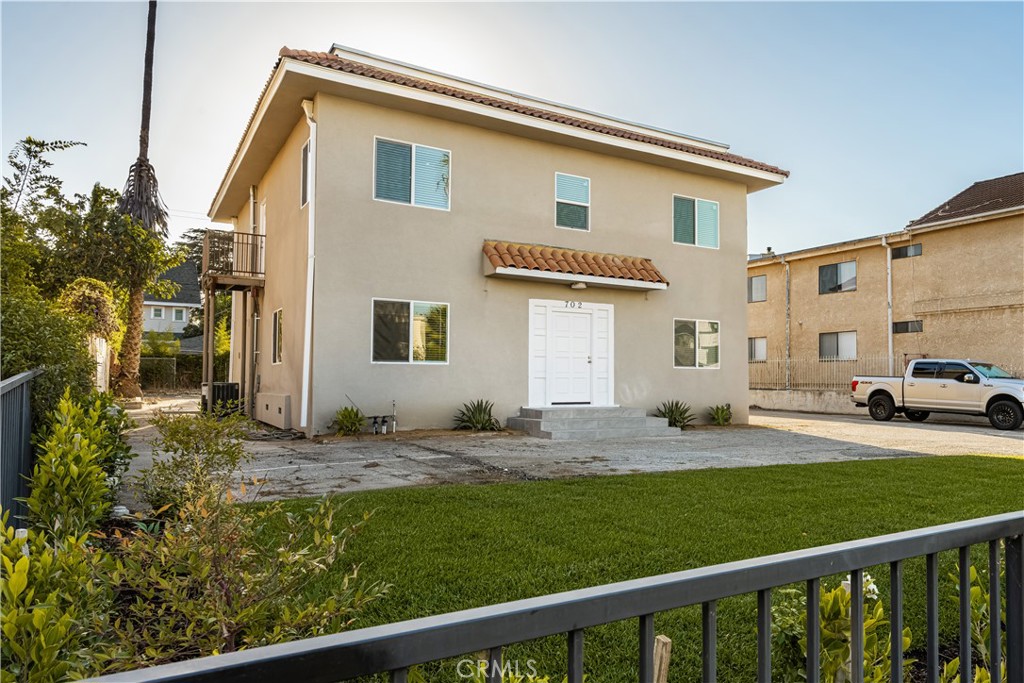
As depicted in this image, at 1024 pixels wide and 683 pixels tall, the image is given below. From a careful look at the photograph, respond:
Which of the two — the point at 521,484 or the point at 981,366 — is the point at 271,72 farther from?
the point at 981,366

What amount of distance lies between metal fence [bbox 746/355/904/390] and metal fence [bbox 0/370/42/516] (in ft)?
79.5

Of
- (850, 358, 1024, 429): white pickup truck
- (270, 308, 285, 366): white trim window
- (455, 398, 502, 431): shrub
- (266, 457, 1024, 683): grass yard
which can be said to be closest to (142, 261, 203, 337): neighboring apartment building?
(270, 308, 285, 366): white trim window

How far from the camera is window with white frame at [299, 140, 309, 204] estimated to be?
13.1 metres

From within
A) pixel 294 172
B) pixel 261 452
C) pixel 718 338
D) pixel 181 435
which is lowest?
pixel 261 452

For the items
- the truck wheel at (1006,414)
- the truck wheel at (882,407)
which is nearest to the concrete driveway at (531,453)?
the truck wheel at (1006,414)

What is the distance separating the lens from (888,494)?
710 centimetres

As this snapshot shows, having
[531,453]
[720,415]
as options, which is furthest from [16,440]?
[720,415]

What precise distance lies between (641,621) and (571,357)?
44.9 ft

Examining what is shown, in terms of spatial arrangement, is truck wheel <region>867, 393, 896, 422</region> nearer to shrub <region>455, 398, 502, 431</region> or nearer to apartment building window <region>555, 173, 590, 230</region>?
apartment building window <region>555, 173, 590, 230</region>

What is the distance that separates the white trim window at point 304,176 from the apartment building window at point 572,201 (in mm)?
5308

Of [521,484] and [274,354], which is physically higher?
[274,354]

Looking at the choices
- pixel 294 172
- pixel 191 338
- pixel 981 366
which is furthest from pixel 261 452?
pixel 191 338

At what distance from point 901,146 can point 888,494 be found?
10407 millimetres

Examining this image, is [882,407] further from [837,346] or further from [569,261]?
[569,261]
